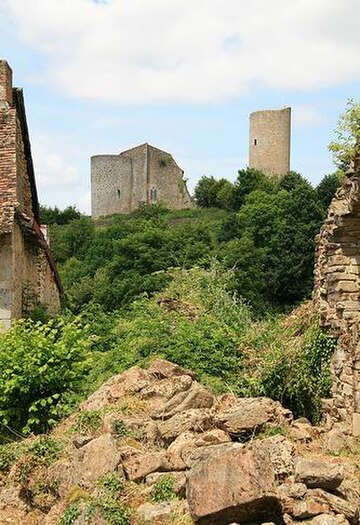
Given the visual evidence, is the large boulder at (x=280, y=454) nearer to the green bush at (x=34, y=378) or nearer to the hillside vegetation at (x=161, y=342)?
the hillside vegetation at (x=161, y=342)

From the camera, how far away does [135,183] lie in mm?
74938

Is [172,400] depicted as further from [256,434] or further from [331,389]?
[331,389]

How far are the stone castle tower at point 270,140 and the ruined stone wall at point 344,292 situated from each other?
56226mm

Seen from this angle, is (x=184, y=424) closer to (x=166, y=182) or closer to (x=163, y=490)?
(x=163, y=490)

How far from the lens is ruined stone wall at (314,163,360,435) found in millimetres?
11016

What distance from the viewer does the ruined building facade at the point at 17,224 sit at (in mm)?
14945

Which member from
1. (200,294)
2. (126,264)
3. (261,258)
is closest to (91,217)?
(261,258)

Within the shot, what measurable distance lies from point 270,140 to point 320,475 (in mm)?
61906

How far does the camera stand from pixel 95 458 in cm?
890

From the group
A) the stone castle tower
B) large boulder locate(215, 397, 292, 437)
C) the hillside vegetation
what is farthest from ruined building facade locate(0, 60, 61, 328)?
the stone castle tower

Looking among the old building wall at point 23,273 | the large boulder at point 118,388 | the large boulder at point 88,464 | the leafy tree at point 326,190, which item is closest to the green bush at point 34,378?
the large boulder at point 118,388

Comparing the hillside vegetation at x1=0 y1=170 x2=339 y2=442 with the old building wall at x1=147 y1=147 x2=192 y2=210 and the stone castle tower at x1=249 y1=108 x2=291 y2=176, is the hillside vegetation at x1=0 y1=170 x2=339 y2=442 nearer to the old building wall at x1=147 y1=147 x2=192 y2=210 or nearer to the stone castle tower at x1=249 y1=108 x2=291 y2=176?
the stone castle tower at x1=249 y1=108 x2=291 y2=176

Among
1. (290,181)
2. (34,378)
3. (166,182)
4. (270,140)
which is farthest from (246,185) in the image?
(34,378)

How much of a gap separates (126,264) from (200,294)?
11169mm
